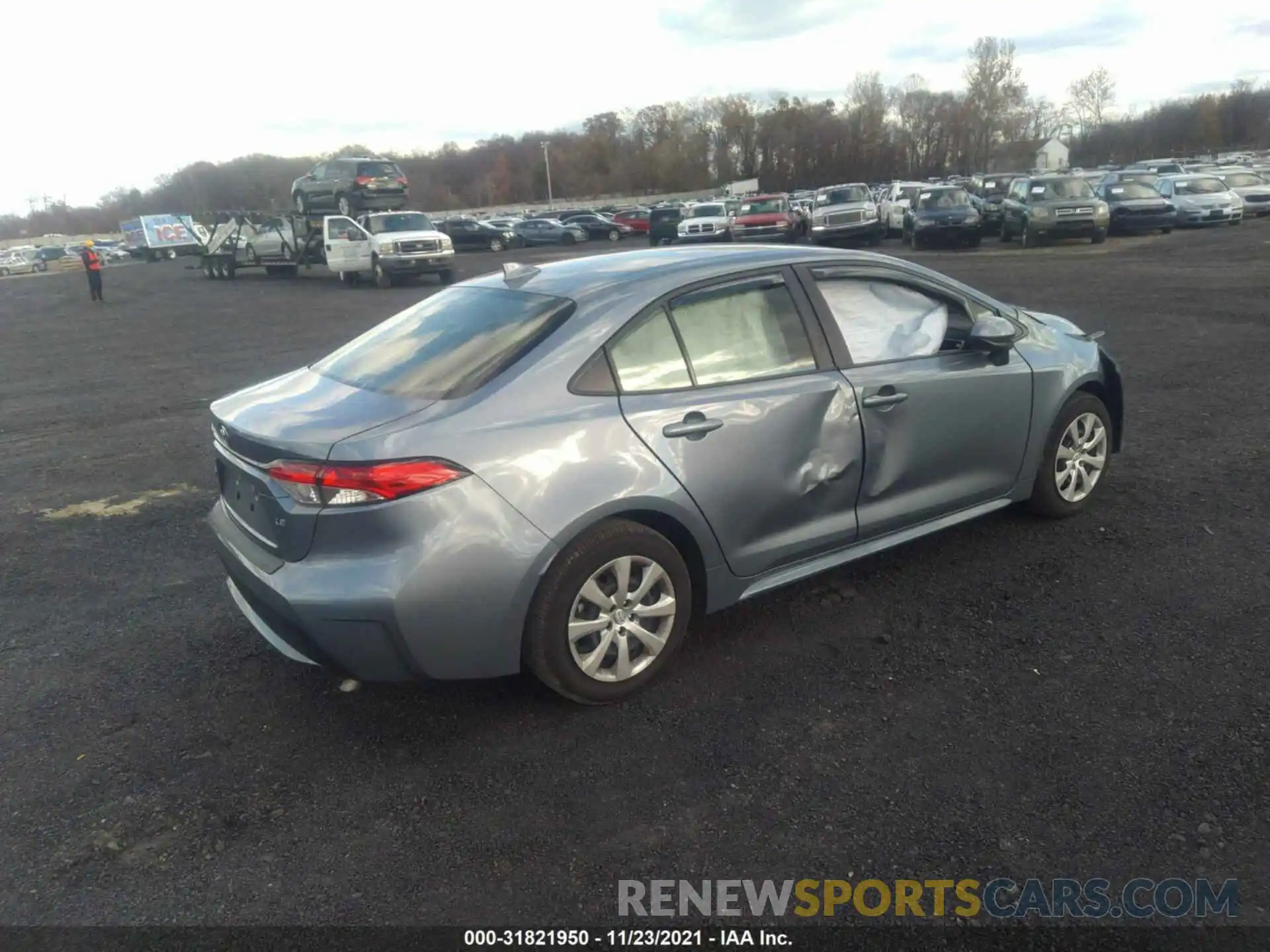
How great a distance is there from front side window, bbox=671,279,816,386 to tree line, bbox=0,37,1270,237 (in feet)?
311

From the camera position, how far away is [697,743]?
3455 millimetres

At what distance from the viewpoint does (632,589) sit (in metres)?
3.66

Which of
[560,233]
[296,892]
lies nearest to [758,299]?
[296,892]

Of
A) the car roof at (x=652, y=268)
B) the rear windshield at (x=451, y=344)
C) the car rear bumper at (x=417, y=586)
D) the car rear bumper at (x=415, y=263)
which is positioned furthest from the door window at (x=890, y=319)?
the car rear bumper at (x=415, y=263)

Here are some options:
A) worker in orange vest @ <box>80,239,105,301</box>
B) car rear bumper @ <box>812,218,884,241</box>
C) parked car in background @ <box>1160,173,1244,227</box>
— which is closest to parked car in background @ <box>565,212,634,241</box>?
car rear bumper @ <box>812,218,884,241</box>

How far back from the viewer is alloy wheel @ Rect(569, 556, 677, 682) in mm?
3553

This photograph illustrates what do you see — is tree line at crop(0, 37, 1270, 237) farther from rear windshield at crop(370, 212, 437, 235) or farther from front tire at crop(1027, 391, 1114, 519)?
front tire at crop(1027, 391, 1114, 519)

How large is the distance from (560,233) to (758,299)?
1701 inches

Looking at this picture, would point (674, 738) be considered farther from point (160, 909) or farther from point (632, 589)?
point (160, 909)

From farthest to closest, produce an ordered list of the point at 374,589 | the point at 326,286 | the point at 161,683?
the point at 326,286
the point at 161,683
the point at 374,589

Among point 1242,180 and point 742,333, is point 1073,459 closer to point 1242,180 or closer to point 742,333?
point 742,333

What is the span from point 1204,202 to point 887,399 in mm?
29291

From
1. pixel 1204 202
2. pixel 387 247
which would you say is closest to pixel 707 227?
pixel 387 247

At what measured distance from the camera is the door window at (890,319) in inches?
172
